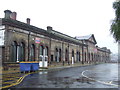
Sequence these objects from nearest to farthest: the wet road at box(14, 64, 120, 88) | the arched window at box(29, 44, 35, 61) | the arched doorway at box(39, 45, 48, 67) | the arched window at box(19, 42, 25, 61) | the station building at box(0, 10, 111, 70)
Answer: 1. the wet road at box(14, 64, 120, 88)
2. the station building at box(0, 10, 111, 70)
3. the arched window at box(19, 42, 25, 61)
4. the arched window at box(29, 44, 35, 61)
5. the arched doorway at box(39, 45, 48, 67)

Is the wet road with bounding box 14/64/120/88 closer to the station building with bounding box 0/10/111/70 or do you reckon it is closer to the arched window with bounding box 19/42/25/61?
the station building with bounding box 0/10/111/70

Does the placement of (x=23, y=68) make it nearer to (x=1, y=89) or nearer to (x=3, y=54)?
(x=3, y=54)

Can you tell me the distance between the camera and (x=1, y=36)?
19531 mm

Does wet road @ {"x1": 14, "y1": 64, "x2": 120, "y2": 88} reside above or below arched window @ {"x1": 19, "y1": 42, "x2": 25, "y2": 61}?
below

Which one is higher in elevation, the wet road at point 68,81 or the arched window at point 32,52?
the arched window at point 32,52

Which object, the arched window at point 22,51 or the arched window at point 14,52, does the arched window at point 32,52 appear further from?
the arched window at point 14,52

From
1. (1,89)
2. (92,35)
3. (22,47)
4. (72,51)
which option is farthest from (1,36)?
(92,35)

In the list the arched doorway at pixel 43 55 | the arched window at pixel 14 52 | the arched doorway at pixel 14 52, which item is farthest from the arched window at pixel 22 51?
the arched doorway at pixel 43 55

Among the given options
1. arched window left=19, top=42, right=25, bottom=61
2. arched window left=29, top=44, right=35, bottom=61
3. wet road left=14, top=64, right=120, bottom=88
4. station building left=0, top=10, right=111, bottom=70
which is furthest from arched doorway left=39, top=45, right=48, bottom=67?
wet road left=14, top=64, right=120, bottom=88

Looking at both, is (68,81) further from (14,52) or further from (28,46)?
(28,46)

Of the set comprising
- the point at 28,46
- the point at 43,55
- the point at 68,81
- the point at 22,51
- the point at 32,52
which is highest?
the point at 28,46

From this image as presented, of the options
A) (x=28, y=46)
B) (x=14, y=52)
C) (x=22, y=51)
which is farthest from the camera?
(x=28, y=46)

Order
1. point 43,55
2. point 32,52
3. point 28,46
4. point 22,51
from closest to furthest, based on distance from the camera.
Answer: point 22,51
point 28,46
point 32,52
point 43,55

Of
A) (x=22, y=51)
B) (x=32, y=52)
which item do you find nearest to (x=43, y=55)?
(x=32, y=52)
